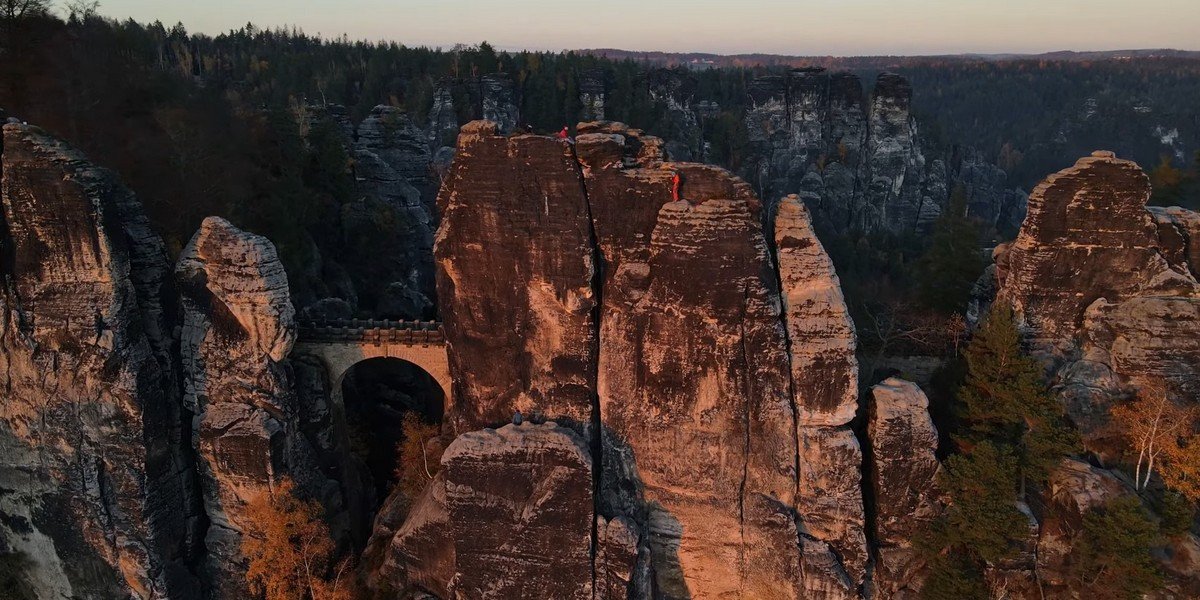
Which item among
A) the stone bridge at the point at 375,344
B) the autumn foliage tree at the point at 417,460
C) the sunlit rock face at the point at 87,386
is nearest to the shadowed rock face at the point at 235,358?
the sunlit rock face at the point at 87,386

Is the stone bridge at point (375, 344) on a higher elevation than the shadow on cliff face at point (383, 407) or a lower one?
higher

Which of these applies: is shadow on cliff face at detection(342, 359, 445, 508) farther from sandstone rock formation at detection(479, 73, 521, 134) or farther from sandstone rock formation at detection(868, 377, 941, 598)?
sandstone rock formation at detection(479, 73, 521, 134)

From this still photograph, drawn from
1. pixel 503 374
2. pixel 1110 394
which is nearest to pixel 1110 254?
pixel 1110 394

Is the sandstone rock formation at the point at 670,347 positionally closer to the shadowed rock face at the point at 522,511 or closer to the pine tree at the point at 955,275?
the shadowed rock face at the point at 522,511

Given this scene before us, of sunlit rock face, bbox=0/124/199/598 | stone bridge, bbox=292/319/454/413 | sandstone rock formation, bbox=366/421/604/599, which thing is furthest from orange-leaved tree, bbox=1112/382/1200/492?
sunlit rock face, bbox=0/124/199/598

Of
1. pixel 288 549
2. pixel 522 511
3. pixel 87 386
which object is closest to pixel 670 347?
pixel 522 511

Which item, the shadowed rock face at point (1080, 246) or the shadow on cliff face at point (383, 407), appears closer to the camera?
the shadowed rock face at point (1080, 246)

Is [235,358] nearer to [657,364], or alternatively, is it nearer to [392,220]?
[657,364]
